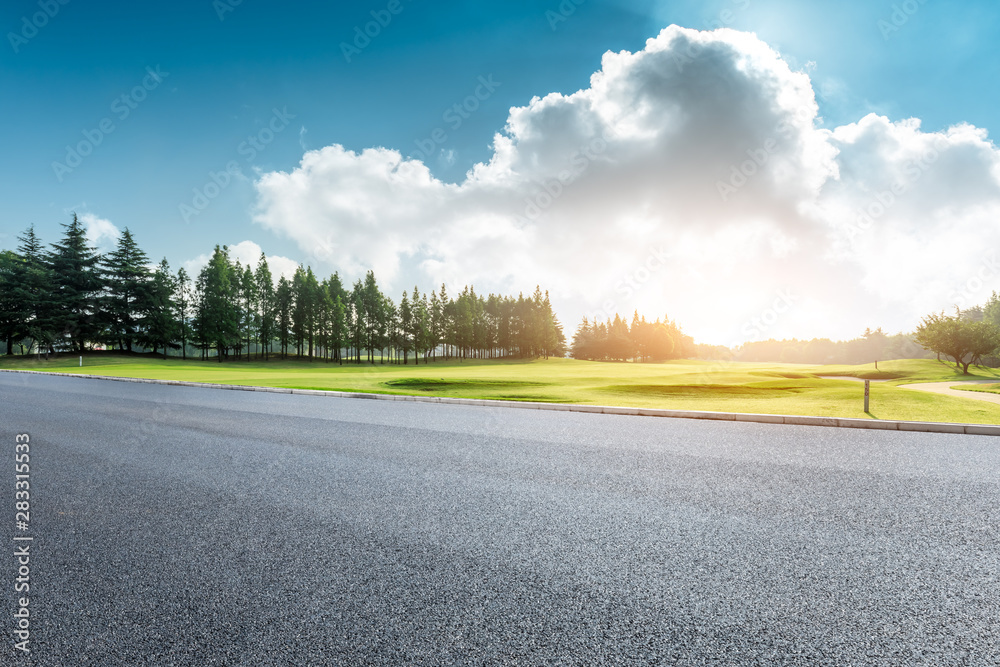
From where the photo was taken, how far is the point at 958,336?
119 feet

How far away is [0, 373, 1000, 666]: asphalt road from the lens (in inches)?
95.7

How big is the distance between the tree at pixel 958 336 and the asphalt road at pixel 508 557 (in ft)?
133

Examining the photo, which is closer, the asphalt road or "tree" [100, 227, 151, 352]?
the asphalt road

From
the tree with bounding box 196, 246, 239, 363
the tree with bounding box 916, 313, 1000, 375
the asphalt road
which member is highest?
the tree with bounding box 196, 246, 239, 363

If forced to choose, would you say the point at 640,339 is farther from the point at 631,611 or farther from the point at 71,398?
the point at 631,611

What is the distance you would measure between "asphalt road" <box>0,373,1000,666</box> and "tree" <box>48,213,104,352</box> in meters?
63.4

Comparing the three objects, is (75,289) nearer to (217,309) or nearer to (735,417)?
(217,309)

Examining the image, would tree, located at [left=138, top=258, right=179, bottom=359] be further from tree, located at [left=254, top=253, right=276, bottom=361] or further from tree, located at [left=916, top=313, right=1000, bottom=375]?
tree, located at [left=916, top=313, right=1000, bottom=375]

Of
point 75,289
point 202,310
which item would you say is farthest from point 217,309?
point 75,289

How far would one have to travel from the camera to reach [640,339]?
9506 cm

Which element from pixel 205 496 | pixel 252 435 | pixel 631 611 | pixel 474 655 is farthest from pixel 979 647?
pixel 252 435

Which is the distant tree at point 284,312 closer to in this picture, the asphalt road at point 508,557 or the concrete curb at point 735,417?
the concrete curb at point 735,417

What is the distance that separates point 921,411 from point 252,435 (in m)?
15.2
